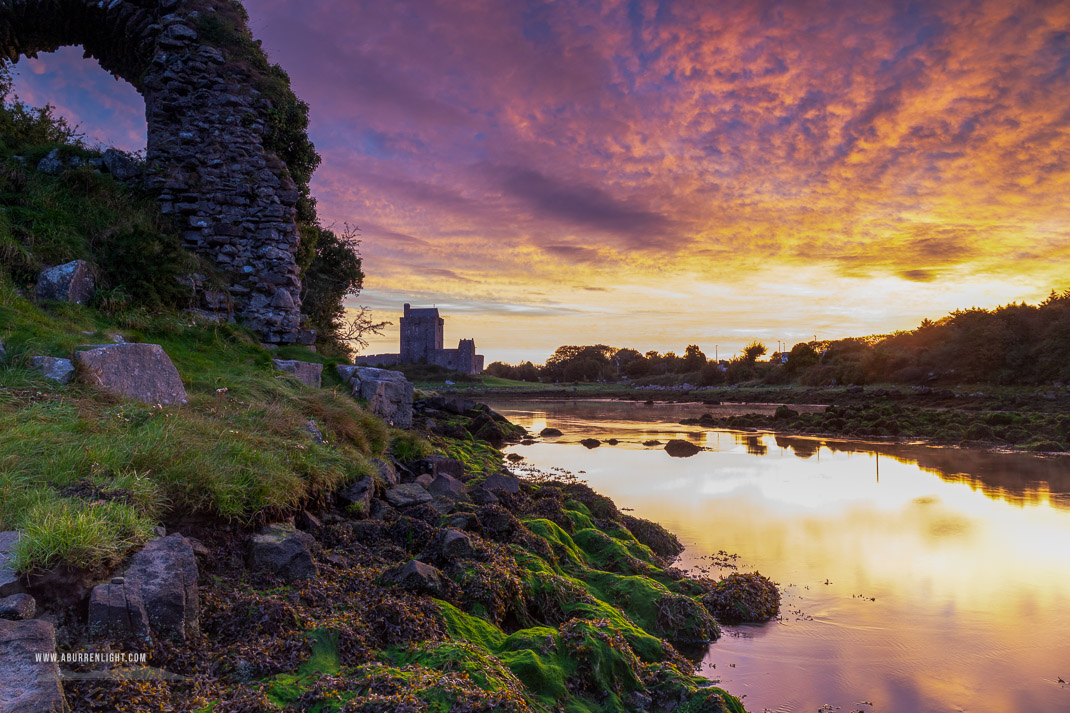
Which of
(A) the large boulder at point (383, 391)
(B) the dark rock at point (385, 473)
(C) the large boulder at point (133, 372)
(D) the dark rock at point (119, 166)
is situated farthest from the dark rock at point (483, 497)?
(D) the dark rock at point (119, 166)

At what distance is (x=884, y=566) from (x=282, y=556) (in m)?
7.60

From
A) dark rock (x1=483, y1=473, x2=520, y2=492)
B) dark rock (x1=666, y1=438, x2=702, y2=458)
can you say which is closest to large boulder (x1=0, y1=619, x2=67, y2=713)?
dark rock (x1=483, y1=473, x2=520, y2=492)

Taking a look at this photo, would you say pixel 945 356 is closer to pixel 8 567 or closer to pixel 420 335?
pixel 8 567

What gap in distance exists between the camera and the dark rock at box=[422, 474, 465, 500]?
24.3ft

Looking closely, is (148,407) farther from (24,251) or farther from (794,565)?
(794,565)

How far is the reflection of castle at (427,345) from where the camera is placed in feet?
260

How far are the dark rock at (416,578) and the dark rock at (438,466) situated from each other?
441 centimetres

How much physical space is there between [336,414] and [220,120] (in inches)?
293

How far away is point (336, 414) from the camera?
25.7 ft

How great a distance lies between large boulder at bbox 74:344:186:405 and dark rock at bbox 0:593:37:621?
3.48m

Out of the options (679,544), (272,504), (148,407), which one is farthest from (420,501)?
(679,544)

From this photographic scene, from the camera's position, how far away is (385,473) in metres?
6.92

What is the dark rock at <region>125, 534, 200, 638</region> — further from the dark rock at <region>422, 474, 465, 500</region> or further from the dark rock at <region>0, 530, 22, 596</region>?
the dark rock at <region>422, 474, 465, 500</region>

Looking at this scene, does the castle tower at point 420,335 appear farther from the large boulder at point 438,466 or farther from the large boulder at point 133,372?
the large boulder at point 133,372
